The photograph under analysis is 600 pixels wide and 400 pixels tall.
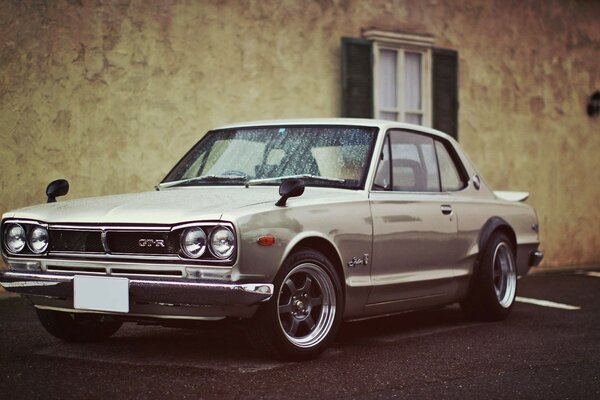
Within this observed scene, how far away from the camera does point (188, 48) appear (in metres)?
10.8

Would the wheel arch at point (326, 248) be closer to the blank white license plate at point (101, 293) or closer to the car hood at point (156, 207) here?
the car hood at point (156, 207)

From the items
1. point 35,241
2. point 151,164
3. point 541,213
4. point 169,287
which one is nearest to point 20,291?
point 35,241

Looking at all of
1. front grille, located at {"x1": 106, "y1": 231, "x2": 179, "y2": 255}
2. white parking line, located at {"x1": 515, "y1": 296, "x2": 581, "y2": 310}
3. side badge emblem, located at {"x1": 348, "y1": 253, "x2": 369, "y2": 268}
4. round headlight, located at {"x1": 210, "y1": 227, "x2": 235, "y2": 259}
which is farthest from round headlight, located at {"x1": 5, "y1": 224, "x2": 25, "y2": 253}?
white parking line, located at {"x1": 515, "y1": 296, "x2": 581, "y2": 310}

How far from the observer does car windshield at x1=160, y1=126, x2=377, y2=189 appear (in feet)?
20.8

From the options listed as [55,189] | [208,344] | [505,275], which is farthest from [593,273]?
[55,189]

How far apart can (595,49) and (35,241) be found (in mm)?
11952

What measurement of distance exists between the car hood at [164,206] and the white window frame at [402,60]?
6566 millimetres

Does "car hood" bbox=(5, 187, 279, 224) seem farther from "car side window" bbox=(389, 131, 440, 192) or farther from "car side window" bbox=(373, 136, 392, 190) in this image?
"car side window" bbox=(389, 131, 440, 192)

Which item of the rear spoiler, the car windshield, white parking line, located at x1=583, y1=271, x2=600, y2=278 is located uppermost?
the car windshield

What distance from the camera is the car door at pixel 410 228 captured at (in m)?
6.34

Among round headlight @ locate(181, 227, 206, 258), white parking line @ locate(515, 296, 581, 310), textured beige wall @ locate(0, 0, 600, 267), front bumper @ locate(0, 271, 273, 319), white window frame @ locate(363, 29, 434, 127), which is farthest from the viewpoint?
white window frame @ locate(363, 29, 434, 127)

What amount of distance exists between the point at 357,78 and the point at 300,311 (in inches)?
276

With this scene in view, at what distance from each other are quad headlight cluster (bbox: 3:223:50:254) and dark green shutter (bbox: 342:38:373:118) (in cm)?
675

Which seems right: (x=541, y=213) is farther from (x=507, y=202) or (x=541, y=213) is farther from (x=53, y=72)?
(x=53, y=72)
